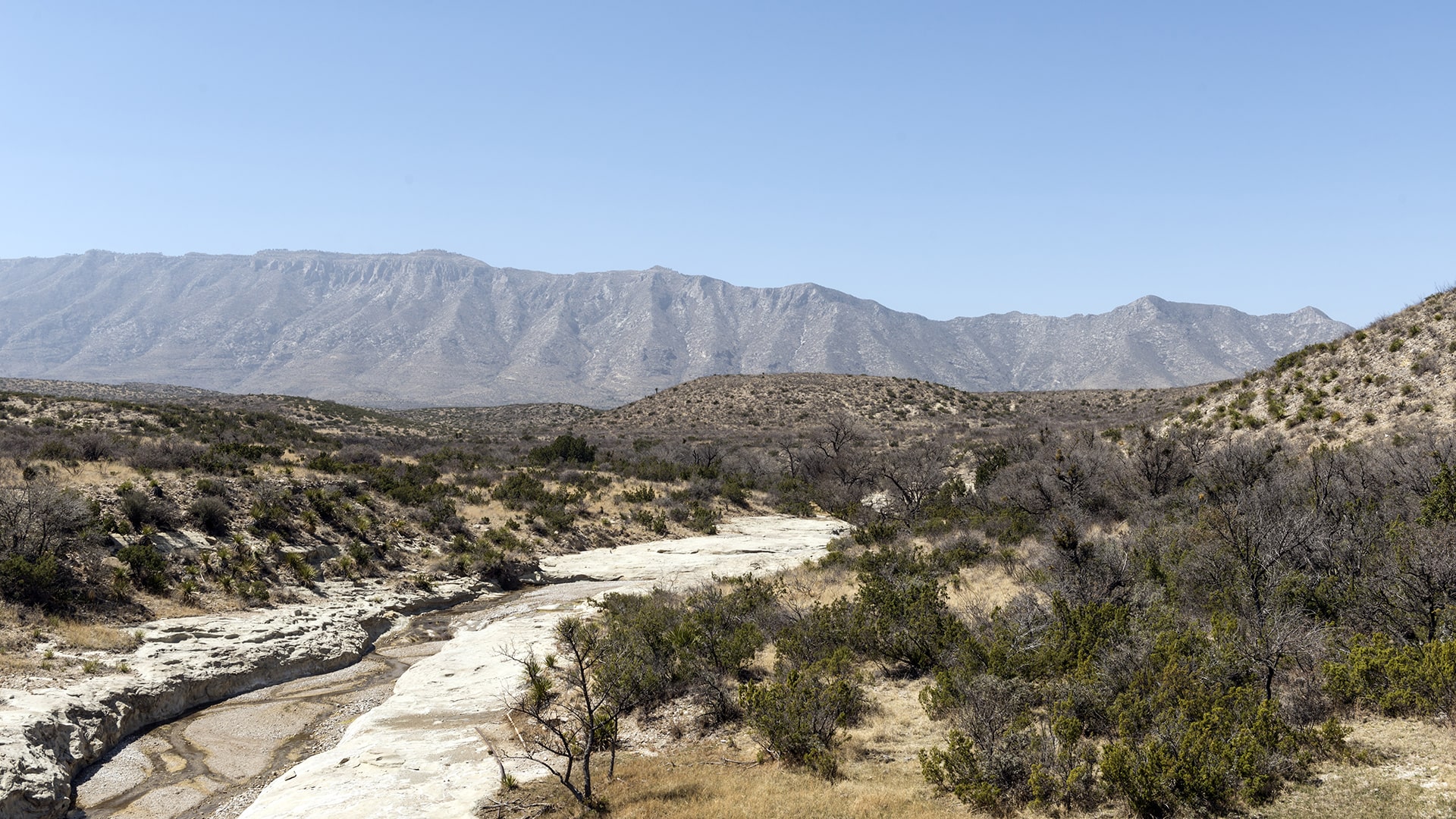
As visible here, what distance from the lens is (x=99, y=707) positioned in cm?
1270

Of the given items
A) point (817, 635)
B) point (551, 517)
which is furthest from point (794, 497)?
point (817, 635)

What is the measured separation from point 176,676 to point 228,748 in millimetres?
3104

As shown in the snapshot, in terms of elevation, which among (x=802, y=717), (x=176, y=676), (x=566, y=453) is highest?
(x=566, y=453)

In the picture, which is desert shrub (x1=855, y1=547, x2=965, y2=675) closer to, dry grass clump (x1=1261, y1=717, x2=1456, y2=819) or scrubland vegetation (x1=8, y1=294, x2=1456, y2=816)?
scrubland vegetation (x1=8, y1=294, x2=1456, y2=816)

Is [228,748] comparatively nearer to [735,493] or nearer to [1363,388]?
[735,493]

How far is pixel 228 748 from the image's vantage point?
1271 centimetres

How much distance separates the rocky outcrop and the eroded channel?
1.16ft

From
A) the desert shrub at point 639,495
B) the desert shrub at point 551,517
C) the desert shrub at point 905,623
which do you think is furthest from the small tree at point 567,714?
the desert shrub at point 639,495

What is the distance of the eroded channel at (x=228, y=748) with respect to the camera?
424 inches

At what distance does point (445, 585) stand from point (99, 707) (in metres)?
11.6

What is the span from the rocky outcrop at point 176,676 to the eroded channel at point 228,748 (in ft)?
1.16

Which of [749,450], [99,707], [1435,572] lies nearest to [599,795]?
[99,707]

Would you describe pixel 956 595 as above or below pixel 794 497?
above

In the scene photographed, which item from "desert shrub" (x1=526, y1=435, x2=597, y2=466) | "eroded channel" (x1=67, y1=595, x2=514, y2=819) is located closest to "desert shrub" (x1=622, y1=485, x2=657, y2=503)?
"desert shrub" (x1=526, y1=435, x2=597, y2=466)
